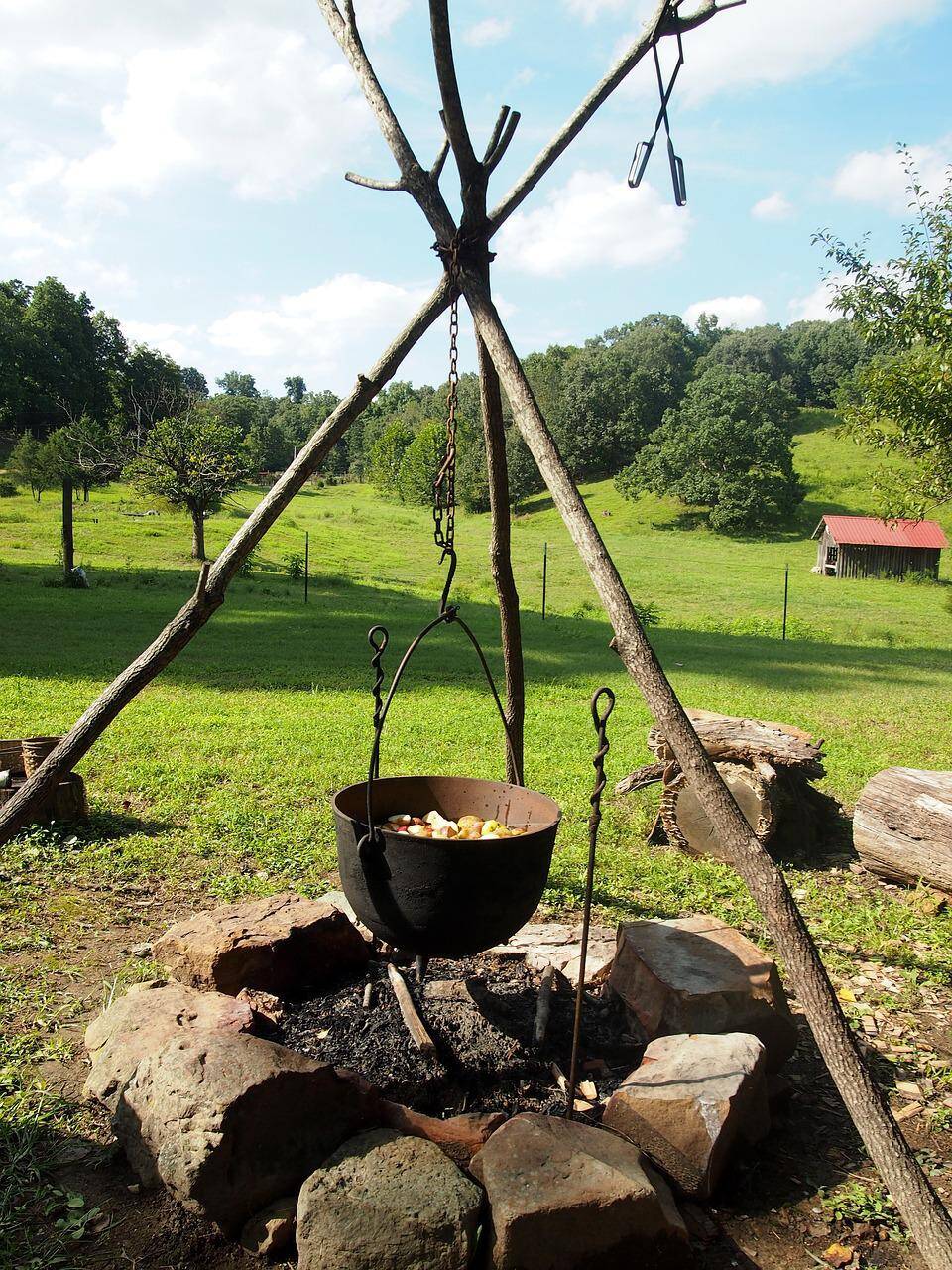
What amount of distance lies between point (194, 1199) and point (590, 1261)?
118cm

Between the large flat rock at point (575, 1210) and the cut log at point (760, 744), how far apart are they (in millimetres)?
3696

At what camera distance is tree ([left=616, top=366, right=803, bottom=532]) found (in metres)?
42.4

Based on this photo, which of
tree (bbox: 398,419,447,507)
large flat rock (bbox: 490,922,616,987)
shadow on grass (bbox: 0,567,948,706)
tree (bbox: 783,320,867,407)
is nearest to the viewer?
large flat rock (bbox: 490,922,616,987)

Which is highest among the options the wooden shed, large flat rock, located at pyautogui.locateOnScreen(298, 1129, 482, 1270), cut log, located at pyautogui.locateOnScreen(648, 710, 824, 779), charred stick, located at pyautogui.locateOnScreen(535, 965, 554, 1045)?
the wooden shed

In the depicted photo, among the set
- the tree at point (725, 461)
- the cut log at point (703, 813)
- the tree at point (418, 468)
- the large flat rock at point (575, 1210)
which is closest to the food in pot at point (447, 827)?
the large flat rock at point (575, 1210)

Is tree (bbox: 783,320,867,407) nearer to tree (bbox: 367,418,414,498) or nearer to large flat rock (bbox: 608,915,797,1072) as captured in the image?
tree (bbox: 367,418,414,498)

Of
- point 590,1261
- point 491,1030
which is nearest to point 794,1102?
point 491,1030

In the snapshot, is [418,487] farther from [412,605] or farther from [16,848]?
[16,848]

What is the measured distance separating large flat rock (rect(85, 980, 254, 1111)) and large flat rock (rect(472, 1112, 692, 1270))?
1.13 m

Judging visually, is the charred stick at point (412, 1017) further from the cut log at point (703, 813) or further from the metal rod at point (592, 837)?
the cut log at point (703, 813)

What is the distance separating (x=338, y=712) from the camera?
9.96m

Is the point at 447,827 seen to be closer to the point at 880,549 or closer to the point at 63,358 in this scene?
the point at 880,549

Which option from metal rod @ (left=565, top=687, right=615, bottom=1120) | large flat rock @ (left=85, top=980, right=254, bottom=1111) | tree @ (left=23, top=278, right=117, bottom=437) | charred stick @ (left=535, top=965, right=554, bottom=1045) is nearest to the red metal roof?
charred stick @ (left=535, top=965, right=554, bottom=1045)

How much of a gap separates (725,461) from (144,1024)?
45048 mm
